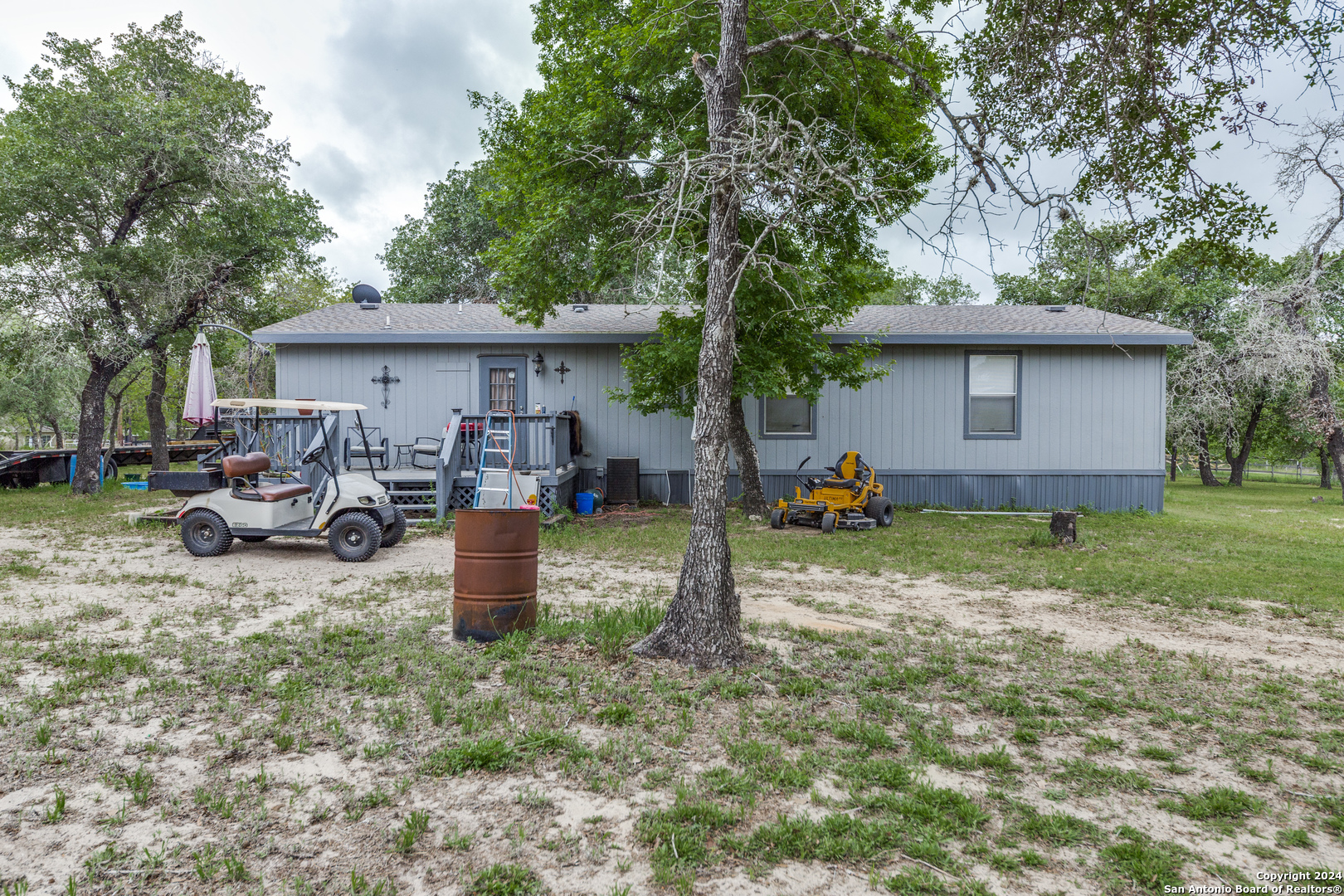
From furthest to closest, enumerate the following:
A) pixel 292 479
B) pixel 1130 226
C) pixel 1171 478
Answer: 1. pixel 1171 478
2. pixel 292 479
3. pixel 1130 226

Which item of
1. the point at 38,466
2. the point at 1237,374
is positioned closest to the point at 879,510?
the point at 1237,374

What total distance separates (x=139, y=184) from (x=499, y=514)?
42.7 feet

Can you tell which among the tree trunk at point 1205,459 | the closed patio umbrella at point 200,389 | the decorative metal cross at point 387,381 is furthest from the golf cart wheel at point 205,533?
the tree trunk at point 1205,459

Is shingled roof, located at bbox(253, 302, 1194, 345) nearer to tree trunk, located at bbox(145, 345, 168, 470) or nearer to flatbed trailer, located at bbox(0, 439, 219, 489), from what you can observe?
tree trunk, located at bbox(145, 345, 168, 470)

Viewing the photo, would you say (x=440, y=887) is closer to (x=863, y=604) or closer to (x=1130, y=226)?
(x=863, y=604)

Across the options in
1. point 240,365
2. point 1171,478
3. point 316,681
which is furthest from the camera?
point 1171,478

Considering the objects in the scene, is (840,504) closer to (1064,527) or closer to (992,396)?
(1064,527)

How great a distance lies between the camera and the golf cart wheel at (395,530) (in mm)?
7980

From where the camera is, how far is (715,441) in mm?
4219

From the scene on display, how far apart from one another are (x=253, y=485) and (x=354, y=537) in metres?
1.48

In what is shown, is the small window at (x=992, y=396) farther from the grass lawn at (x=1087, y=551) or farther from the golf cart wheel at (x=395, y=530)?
the golf cart wheel at (x=395, y=530)

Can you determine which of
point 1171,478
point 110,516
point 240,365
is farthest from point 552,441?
point 1171,478

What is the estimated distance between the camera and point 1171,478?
2602 cm

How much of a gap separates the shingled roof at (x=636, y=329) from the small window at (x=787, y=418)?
4.51 feet
